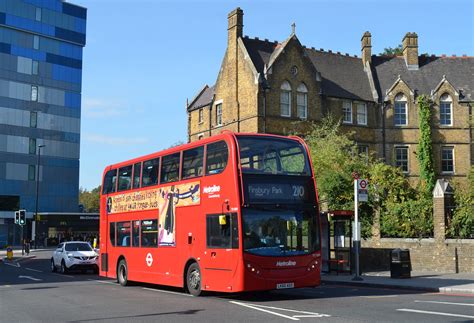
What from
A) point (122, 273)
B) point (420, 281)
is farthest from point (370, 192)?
A: point (122, 273)

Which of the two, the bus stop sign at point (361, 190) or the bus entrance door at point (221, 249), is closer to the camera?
the bus entrance door at point (221, 249)

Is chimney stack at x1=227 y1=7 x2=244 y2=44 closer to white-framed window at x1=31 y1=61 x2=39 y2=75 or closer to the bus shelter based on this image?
the bus shelter

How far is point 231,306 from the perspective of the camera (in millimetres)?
13672

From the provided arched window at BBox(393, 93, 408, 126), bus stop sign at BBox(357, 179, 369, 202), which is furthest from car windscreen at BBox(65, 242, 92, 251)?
arched window at BBox(393, 93, 408, 126)

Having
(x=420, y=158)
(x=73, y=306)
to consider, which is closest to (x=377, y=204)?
(x=73, y=306)

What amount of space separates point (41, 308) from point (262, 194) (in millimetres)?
6043

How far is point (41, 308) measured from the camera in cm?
1370

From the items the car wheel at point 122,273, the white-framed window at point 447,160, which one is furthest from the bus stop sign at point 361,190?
the white-framed window at point 447,160

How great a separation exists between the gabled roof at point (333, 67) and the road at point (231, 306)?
29358 mm

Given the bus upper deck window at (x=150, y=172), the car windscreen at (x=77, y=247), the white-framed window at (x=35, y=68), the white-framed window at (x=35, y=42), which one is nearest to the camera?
the bus upper deck window at (x=150, y=172)

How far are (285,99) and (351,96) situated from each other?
6.74 meters

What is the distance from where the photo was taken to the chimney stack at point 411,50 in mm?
51312

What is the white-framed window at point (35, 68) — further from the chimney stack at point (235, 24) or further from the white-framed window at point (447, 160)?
the white-framed window at point (447, 160)

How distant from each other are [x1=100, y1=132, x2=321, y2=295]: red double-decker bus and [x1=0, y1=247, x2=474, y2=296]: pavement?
185 inches
